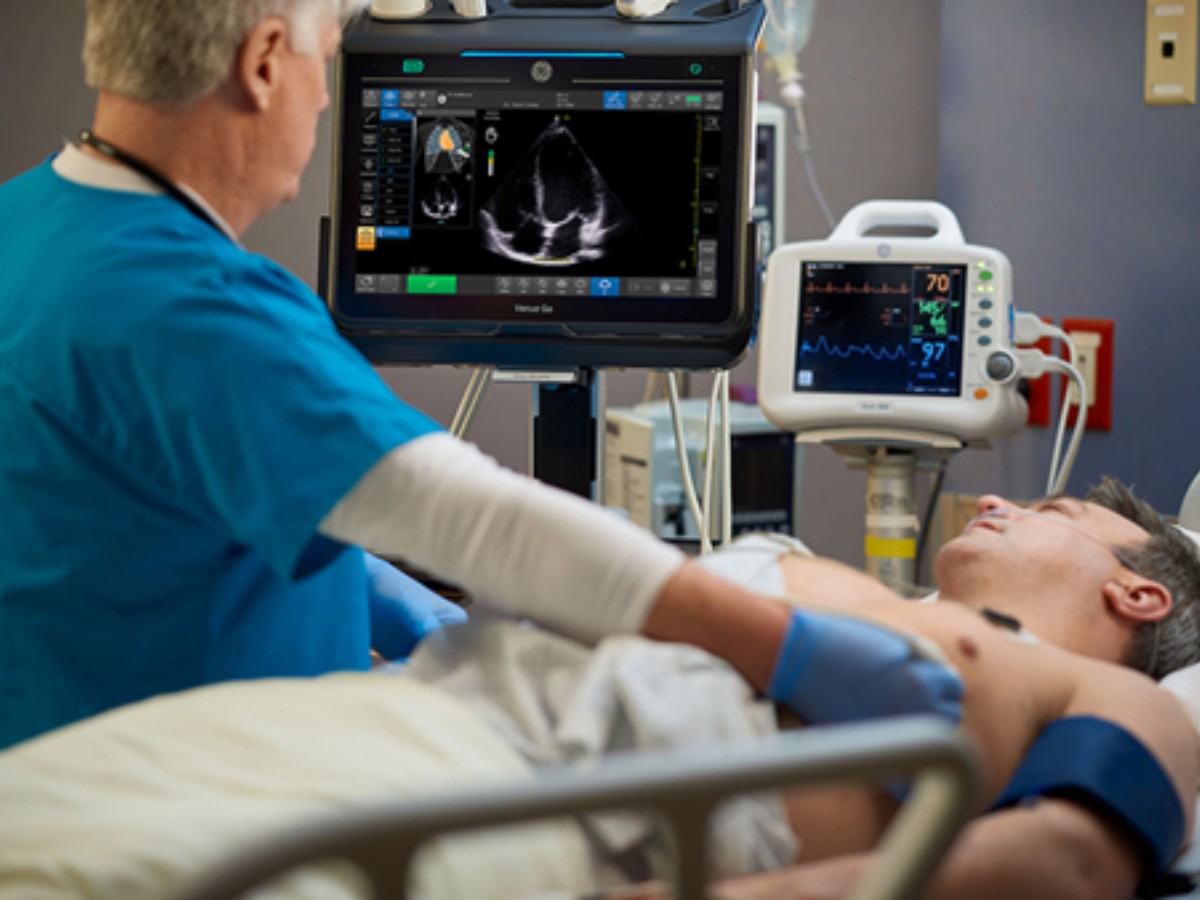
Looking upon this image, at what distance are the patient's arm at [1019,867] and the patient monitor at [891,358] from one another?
1.34 m

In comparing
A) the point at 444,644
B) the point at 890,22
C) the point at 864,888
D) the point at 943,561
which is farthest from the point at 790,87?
the point at 864,888

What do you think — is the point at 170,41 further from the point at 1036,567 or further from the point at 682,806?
the point at 1036,567

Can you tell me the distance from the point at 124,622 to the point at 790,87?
2753mm

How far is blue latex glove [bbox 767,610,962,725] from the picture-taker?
1.26 metres

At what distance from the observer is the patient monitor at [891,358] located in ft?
8.72

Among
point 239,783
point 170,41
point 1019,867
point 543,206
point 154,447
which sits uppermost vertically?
point 170,41

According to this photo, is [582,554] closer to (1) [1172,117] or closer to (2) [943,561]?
(2) [943,561]

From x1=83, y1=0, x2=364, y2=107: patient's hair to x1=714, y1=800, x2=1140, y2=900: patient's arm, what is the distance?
854 mm

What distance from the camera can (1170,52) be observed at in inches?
122

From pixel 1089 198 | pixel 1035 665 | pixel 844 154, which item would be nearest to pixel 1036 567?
pixel 1035 665

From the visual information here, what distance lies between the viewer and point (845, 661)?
1.27 m

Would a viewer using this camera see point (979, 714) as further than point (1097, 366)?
No

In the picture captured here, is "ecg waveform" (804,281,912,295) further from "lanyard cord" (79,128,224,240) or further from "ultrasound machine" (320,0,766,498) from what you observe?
"lanyard cord" (79,128,224,240)

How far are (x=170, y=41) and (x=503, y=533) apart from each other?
55 cm
